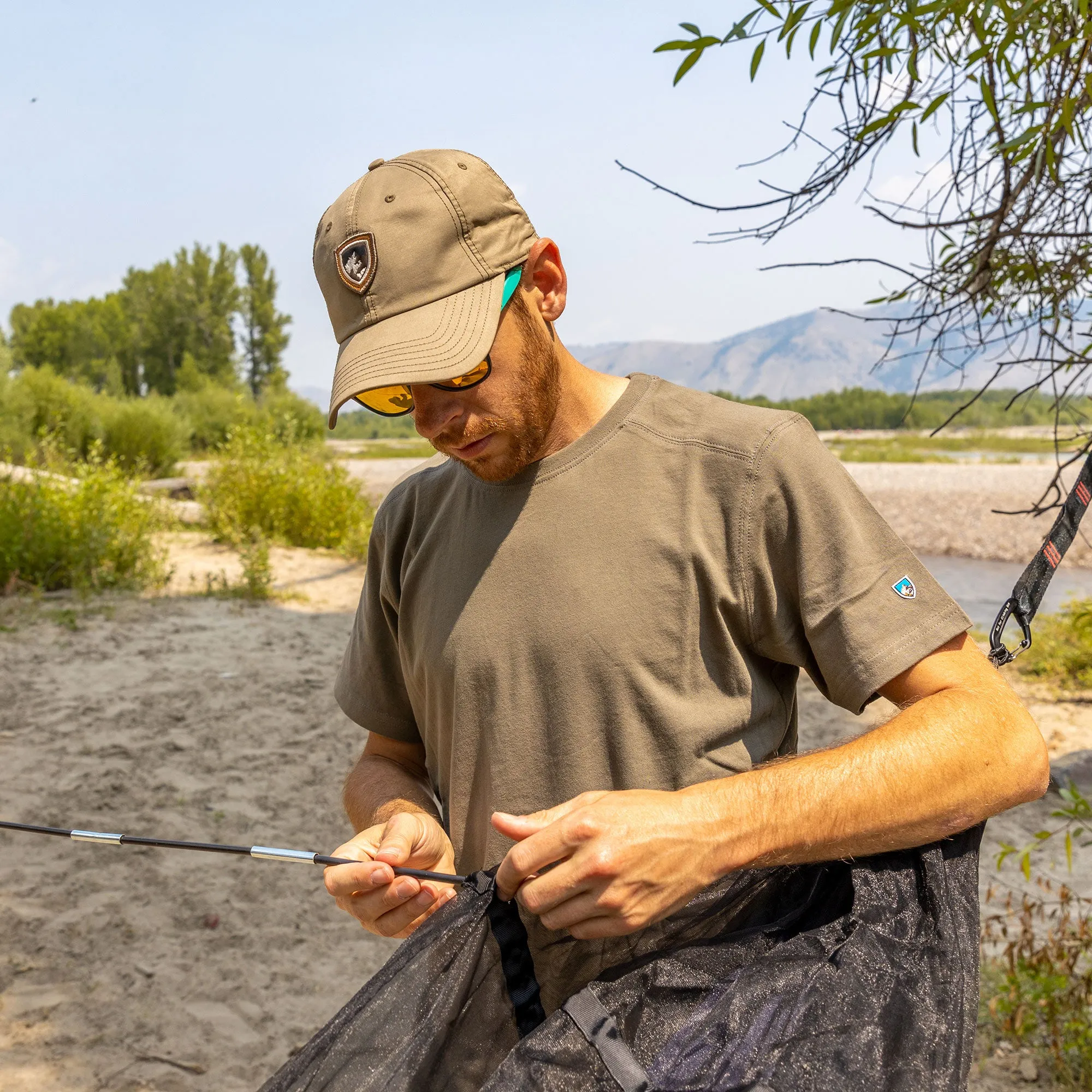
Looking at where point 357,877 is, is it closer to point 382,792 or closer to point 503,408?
point 382,792

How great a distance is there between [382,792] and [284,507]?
33.4 ft

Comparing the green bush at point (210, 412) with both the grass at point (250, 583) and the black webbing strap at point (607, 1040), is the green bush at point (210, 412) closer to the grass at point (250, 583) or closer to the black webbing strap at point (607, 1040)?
the grass at point (250, 583)

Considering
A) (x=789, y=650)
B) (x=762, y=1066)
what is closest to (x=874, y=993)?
(x=762, y=1066)

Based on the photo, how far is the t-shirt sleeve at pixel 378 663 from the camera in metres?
1.74

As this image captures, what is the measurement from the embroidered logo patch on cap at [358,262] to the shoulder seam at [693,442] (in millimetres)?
435

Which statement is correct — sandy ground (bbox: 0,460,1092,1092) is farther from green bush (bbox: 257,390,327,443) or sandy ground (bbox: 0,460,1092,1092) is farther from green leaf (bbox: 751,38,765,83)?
green bush (bbox: 257,390,327,443)

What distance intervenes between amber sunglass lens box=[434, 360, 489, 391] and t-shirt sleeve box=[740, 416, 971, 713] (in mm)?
414

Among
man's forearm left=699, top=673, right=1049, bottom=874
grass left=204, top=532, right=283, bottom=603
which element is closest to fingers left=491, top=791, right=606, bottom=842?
man's forearm left=699, top=673, right=1049, bottom=874

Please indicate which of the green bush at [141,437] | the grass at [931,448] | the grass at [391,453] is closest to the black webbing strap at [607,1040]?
the green bush at [141,437]

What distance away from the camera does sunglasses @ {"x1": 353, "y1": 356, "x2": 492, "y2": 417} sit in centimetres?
146

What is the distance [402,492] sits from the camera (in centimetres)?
174

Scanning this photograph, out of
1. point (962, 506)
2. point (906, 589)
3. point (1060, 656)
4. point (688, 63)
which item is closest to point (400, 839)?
point (906, 589)

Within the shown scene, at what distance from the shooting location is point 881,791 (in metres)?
1.19

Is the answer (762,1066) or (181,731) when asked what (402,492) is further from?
(181,731)
